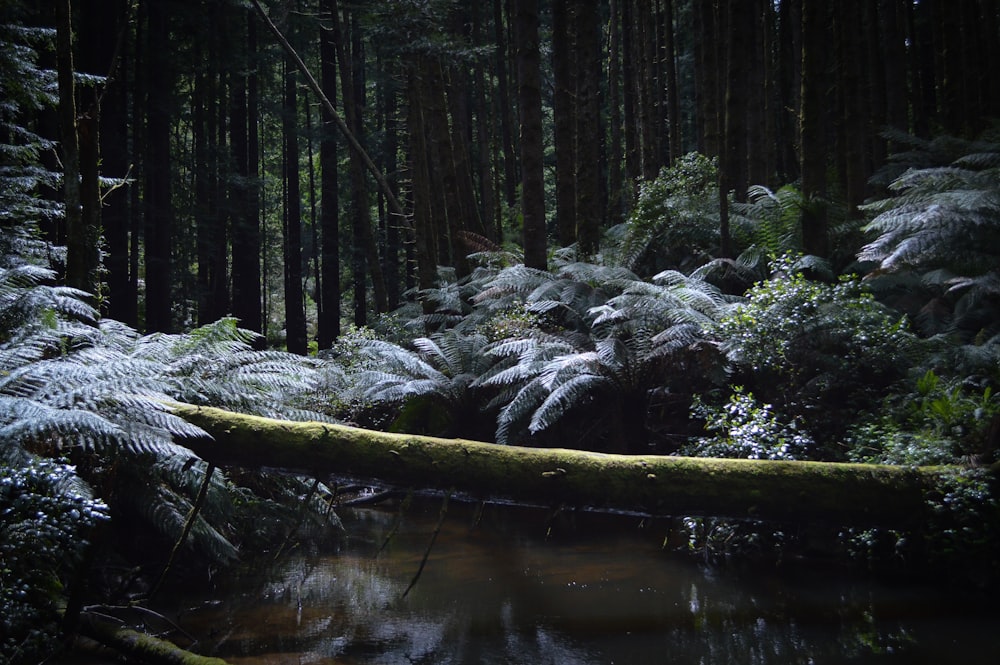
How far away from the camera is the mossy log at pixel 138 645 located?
365 cm

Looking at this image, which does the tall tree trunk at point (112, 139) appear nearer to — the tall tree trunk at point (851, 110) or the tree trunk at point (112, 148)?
the tree trunk at point (112, 148)

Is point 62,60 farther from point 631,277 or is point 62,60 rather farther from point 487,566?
point 631,277

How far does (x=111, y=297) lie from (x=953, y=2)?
1571cm

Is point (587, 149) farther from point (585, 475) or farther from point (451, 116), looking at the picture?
point (585, 475)

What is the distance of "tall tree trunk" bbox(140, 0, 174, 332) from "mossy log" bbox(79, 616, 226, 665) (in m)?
12.6

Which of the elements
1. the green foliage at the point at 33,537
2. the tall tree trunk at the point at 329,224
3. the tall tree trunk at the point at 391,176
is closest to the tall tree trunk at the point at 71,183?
the green foliage at the point at 33,537

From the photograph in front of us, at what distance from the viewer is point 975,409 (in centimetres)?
505

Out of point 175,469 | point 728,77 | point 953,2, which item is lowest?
point 175,469

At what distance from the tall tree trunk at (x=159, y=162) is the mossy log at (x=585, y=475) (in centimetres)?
1236

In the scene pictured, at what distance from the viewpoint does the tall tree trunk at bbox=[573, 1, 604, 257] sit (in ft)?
39.1

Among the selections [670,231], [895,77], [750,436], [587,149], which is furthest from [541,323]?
[895,77]

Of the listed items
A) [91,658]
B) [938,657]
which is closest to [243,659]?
[91,658]

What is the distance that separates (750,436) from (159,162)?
577 inches

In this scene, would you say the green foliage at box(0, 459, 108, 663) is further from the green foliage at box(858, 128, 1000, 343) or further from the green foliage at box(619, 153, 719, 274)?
the green foliage at box(619, 153, 719, 274)
